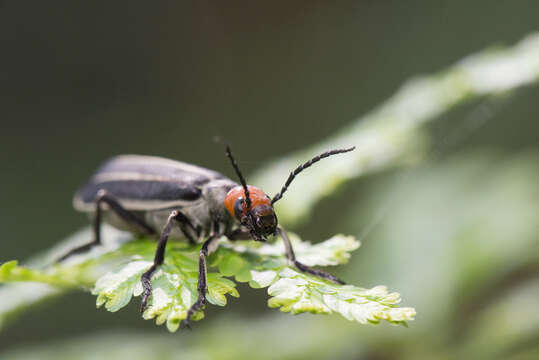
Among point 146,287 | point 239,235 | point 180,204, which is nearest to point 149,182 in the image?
point 180,204

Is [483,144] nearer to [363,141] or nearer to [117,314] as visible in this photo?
[363,141]

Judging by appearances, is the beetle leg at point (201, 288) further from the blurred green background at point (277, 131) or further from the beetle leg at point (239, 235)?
the blurred green background at point (277, 131)

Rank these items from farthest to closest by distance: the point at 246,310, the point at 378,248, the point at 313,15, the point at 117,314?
1. the point at 313,15
2. the point at 117,314
3. the point at 246,310
4. the point at 378,248

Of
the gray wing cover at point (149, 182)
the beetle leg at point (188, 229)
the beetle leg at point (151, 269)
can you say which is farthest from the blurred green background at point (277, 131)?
the beetle leg at point (151, 269)

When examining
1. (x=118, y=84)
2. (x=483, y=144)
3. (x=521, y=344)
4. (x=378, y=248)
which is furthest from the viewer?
(x=118, y=84)

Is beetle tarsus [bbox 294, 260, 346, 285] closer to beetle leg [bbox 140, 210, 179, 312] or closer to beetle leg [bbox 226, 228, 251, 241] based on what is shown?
beetle leg [bbox 226, 228, 251, 241]

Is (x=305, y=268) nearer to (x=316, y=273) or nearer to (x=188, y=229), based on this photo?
(x=316, y=273)

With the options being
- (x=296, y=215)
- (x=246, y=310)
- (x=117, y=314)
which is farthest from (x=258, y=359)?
(x=117, y=314)
